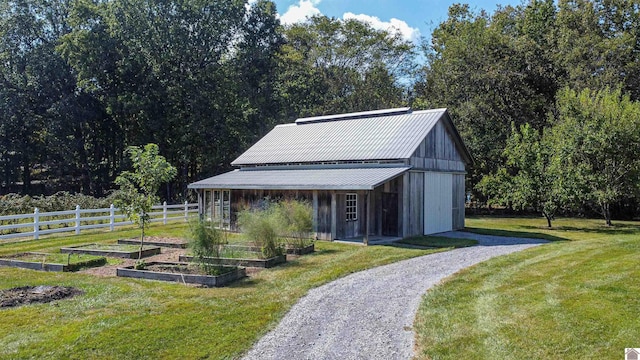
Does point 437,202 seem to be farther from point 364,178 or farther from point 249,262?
point 249,262

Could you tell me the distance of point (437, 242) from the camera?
1497cm

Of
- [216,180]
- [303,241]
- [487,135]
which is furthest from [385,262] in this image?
[487,135]

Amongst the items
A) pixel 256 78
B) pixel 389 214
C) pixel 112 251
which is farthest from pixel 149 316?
pixel 256 78

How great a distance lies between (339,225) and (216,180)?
6524mm

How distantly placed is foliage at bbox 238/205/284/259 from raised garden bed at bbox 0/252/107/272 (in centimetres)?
351

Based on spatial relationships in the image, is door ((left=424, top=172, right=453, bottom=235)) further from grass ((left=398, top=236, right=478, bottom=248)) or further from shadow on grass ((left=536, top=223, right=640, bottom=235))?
shadow on grass ((left=536, top=223, right=640, bottom=235))

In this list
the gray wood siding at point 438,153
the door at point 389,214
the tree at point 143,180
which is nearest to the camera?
the tree at point 143,180

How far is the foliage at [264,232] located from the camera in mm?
11172

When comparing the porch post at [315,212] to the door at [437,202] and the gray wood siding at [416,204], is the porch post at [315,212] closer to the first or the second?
the gray wood siding at [416,204]

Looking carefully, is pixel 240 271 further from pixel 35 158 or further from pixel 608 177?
pixel 35 158

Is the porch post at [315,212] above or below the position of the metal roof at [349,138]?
below

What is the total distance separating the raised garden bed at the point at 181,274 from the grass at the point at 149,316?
24 centimetres

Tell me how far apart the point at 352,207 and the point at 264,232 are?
570cm

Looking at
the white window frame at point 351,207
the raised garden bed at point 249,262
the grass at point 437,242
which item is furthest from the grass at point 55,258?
the grass at point 437,242
